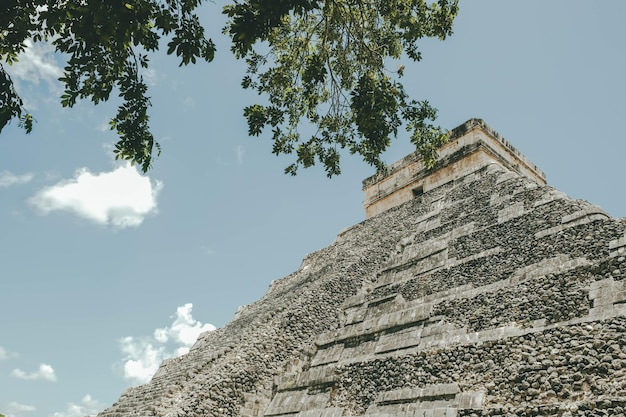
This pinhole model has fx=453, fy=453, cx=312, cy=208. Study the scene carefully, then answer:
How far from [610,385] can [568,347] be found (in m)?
0.67

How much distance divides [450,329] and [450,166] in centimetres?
780

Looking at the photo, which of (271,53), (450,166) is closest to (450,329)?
(271,53)

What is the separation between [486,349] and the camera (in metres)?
5.59

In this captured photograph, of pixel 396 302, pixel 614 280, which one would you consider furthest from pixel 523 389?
pixel 396 302

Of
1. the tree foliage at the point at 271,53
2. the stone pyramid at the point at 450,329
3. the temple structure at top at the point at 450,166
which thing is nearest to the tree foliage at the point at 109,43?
the tree foliage at the point at 271,53

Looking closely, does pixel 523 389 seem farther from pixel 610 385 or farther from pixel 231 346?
pixel 231 346

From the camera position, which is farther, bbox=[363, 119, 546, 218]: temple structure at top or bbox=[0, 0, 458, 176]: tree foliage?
bbox=[363, 119, 546, 218]: temple structure at top

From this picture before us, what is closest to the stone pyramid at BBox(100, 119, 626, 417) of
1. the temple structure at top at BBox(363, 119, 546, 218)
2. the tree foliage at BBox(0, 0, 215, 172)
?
the temple structure at top at BBox(363, 119, 546, 218)

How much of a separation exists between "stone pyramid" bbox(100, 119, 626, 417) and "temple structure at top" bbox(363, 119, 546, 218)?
147 cm

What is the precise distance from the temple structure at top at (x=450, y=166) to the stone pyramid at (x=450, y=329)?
1.47m

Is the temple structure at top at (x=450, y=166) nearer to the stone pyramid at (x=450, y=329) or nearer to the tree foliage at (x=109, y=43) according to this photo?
the stone pyramid at (x=450, y=329)

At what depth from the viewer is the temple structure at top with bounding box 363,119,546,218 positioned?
1288 centimetres

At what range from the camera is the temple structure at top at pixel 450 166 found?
42.3ft

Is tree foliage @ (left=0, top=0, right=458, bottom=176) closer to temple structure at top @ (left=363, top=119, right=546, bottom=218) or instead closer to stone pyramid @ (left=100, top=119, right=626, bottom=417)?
stone pyramid @ (left=100, top=119, right=626, bottom=417)
